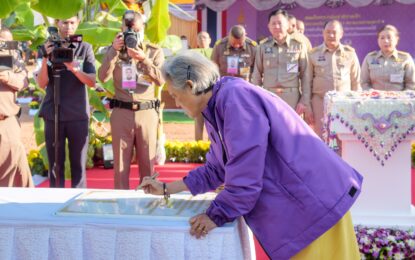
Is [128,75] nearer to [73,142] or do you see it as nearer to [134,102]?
[134,102]

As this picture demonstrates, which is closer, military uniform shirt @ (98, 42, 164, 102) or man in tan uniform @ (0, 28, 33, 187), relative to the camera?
man in tan uniform @ (0, 28, 33, 187)

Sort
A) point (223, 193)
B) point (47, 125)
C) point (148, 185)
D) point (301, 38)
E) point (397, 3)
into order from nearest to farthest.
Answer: point (223, 193), point (148, 185), point (47, 125), point (301, 38), point (397, 3)

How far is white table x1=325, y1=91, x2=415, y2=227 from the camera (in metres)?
4.00

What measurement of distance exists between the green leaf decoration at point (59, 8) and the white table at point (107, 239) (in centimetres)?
286

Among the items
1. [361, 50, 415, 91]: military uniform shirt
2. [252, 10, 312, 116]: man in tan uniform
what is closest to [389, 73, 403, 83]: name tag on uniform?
[361, 50, 415, 91]: military uniform shirt

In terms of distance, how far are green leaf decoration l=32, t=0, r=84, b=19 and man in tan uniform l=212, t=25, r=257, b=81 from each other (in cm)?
203

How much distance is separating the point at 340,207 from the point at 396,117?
6.48 ft

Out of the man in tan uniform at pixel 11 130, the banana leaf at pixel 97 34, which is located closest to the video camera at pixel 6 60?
the man in tan uniform at pixel 11 130

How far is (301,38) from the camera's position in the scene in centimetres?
637

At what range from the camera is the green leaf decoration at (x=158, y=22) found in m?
6.34

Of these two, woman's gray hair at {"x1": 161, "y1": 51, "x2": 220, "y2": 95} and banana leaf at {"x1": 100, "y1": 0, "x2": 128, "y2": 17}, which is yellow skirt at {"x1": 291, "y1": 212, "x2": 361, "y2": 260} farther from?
banana leaf at {"x1": 100, "y1": 0, "x2": 128, "y2": 17}

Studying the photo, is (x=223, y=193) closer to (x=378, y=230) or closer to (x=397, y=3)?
(x=378, y=230)

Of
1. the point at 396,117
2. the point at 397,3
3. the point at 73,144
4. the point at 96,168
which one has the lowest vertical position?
the point at 96,168

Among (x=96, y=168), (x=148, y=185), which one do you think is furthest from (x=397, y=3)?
(x=148, y=185)
